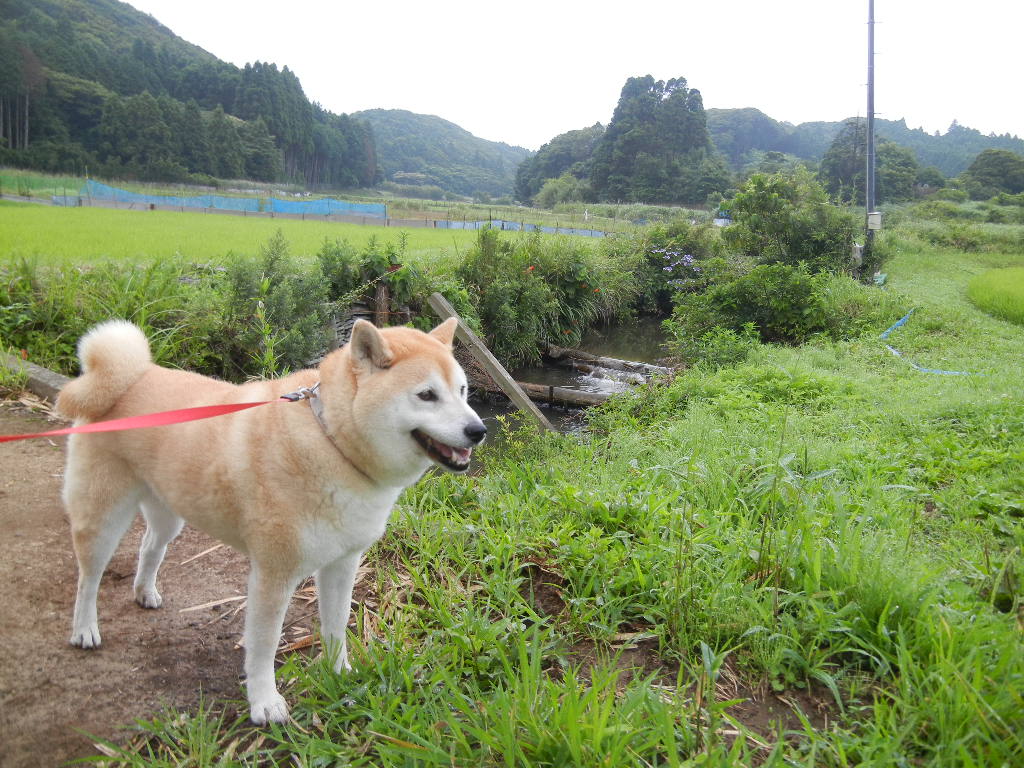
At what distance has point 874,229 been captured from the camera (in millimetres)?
15711

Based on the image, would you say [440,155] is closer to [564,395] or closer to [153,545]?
[564,395]

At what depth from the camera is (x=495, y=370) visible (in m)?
8.09

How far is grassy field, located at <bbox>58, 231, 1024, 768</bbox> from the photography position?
75.5 inches

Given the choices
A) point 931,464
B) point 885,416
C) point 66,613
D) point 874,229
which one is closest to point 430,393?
point 66,613

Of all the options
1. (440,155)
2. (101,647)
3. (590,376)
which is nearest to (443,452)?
(101,647)

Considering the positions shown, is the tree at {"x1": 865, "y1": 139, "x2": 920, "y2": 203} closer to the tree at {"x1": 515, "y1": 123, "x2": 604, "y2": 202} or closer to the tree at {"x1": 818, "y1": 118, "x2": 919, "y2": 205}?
the tree at {"x1": 818, "y1": 118, "x2": 919, "y2": 205}

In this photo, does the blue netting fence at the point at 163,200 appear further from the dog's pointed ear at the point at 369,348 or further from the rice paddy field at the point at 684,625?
the dog's pointed ear at the point at 369,348

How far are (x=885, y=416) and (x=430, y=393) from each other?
192 inches

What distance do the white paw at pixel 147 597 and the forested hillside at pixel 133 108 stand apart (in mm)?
45584

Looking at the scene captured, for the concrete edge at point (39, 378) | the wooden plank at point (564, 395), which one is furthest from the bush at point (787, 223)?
the concrete edge at point (39, 378)

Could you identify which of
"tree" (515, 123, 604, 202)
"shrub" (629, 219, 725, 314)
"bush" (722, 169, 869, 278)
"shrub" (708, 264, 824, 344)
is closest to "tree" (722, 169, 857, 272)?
"bush" (722, 169, 869, 278)

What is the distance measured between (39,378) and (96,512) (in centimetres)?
410

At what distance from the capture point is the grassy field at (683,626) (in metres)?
1.92

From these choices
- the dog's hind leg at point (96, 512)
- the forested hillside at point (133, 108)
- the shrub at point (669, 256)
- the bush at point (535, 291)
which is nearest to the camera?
the dog's hind leg at point (96, 512)
